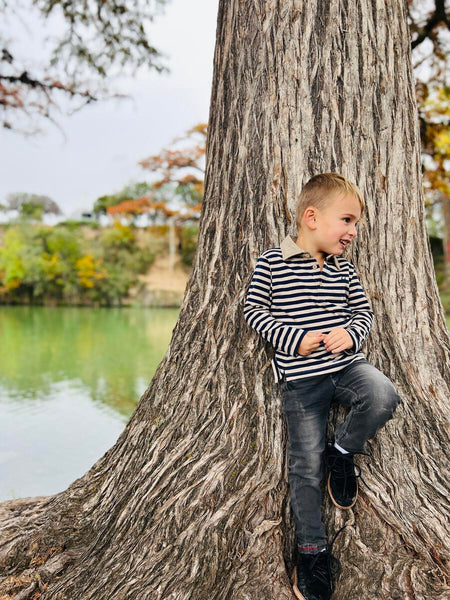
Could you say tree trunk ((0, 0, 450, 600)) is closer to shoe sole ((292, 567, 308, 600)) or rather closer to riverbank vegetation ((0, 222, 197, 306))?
shoe sole ((292, 567, 308, 600))

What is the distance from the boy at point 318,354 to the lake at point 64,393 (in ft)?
8.02

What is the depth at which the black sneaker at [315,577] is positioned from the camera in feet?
6.08

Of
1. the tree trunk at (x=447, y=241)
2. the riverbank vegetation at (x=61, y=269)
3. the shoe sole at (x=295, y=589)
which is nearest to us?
the shoe sole at (x=295, y=589)

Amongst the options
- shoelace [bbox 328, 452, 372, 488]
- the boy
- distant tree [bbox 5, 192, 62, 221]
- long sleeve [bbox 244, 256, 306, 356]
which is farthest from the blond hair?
distant tree [bbox 5, 192, 62, 221]

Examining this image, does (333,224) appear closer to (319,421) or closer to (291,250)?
(291,250)

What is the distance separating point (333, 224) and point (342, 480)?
0.87 meters

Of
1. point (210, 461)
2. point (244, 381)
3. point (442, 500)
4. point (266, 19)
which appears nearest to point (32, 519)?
point (210, 461)

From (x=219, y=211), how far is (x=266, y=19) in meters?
0.77

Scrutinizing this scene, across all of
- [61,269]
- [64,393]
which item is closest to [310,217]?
[64,393]

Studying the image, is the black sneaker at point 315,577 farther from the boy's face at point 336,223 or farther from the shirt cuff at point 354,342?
the boy's face at point 336,223

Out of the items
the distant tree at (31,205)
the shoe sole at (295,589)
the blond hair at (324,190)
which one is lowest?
the shoe sole at (295,589)

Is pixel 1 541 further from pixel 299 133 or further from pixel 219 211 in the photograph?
pixel 299 133

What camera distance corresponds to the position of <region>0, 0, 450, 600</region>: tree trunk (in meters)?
1.90

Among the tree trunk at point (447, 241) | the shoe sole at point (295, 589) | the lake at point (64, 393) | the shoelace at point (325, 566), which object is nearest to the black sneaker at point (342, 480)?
the shoelace at point (325, 566)
